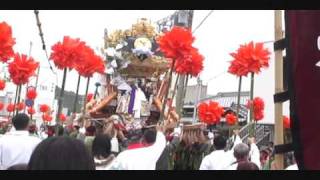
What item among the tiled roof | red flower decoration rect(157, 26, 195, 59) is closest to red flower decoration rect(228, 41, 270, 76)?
red flower decoration rect(157, 26, 195, 59)

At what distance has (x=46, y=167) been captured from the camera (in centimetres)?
193

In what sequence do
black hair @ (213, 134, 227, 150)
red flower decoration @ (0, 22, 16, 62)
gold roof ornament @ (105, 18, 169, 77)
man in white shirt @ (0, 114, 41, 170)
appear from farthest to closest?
gold roof ornament @ (105, 18, 169, 77)
red flower decoration @ (0, 22, 16, 62)
black hair @ (213, 134, 227, 150)
man in white shirt @ (0, 114, 41, 170)

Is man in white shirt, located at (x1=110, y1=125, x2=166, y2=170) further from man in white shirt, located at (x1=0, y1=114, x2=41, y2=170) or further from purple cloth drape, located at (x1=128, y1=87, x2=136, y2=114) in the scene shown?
purple cloth drape, located at (x1=128, y1=87, x2=136, y2=114)

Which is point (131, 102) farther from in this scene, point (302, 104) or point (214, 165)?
point (302, 104)

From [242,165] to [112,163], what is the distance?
157cm

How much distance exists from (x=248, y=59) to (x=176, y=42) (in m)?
1.45

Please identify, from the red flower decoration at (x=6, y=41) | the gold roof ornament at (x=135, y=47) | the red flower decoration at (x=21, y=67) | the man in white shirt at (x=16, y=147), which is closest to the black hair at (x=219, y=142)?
the man in white shirt at (x=16, y=147)

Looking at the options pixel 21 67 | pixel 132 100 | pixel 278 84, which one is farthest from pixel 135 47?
pixel 278 84

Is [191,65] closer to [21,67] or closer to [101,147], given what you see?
[21,67]

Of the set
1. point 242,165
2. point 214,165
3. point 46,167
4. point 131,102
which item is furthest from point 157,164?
point 131,102

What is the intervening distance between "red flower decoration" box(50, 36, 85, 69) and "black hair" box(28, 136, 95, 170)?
5720 millimetres

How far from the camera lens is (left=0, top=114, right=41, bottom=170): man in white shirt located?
5.02 meters

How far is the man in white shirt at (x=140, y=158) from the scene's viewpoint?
14.6 ft

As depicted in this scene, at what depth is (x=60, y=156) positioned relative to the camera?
1.96m
